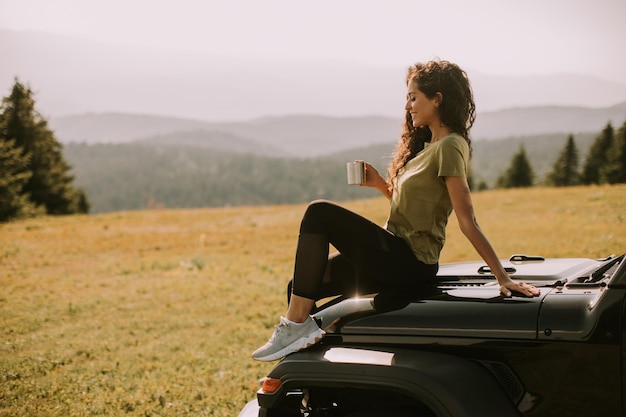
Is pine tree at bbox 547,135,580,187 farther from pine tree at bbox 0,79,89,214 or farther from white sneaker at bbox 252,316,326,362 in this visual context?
white sneaker at bbox 252,316,326,362

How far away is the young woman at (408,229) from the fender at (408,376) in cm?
19

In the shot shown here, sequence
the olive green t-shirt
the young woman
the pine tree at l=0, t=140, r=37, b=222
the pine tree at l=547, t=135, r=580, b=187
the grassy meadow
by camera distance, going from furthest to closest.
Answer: the pine tree at l=547, t=135, r=580, b=187
the pine tree at l=0, t=140, r=37, b=222
the grassy meadow
the olive green t-shirt
the young woman

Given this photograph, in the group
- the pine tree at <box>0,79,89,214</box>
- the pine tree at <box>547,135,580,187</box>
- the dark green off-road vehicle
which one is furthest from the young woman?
the pine tree at <box>547,135,580,187</box>

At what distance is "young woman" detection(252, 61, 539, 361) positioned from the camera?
3096 mm

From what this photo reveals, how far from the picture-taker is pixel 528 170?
8375 cm

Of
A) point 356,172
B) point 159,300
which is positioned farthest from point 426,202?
point 159,300

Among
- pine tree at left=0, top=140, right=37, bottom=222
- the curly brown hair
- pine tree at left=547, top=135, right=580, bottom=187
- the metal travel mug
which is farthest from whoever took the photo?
pine tree at left=547, top=135, right=580, bottom=187

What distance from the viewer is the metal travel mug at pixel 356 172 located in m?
4.07

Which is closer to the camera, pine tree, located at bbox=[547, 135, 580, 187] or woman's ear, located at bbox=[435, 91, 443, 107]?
woman's ear, located at bbox=[435, 91, 443, 107]

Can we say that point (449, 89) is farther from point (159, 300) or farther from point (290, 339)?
point (159, 300)

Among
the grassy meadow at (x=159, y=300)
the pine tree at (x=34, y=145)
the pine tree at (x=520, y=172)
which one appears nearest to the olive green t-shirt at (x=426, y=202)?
the grassy meadow at (x=159, y=300)

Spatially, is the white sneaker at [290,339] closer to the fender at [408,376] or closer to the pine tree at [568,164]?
the fender at [408,376]

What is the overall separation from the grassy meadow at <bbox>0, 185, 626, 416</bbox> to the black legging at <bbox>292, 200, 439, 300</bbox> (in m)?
3.11

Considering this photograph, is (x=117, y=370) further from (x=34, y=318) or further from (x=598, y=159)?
(x=598, y=159)
